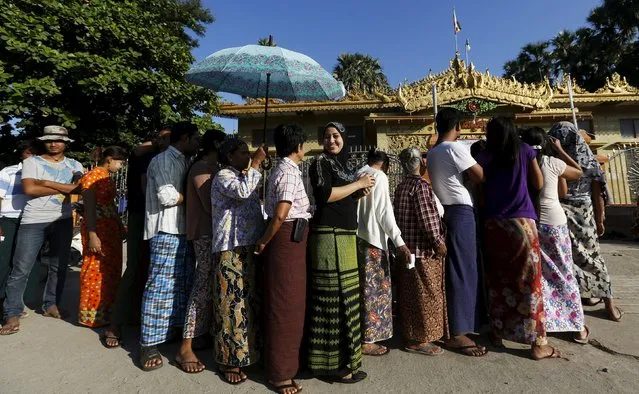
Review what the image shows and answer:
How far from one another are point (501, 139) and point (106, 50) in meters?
9.40

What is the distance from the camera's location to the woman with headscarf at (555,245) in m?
2.85

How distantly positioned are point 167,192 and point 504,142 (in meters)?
2.60

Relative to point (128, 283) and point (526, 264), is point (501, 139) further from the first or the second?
point (128, 283)

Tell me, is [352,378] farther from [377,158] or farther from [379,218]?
[377,158]

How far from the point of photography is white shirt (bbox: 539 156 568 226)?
2.96 metres

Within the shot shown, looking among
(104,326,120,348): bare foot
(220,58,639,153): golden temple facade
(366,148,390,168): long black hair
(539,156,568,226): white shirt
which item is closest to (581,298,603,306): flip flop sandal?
(539,156,568,226): white shirt

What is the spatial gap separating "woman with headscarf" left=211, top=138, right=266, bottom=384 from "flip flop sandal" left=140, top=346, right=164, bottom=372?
510 mm

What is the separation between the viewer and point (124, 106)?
996 centimetres

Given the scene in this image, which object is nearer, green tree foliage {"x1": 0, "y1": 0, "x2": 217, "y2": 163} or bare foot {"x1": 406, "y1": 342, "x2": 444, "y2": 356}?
bare foot {"x1": 406, "y1": 342, "x2": 444, "y2": 356}

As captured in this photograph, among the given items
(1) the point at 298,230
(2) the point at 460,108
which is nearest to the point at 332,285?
(1) the point at 298,230

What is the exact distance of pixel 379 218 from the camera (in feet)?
8.98

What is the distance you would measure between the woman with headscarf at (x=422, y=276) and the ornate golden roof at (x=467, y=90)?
37.4 feet

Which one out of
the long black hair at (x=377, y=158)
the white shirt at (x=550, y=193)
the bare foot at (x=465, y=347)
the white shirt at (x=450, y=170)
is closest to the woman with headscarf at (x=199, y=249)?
the long black hair at (x=377, y=158)

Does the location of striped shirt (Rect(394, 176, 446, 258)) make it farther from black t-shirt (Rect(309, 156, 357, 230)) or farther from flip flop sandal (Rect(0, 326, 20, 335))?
flip flop sandal (Rect(0, 326, 20, 335))
